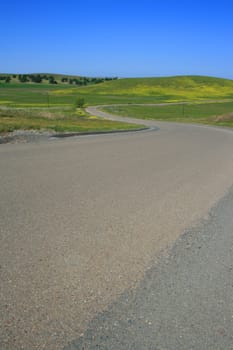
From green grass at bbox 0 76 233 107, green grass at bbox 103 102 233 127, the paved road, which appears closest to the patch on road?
the paved road

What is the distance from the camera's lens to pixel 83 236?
5.83 m

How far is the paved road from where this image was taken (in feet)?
11.9

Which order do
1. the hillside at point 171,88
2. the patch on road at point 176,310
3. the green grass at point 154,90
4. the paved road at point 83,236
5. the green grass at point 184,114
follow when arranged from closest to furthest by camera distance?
the patch on road at point 176,310, the paved road at point 83,236, the green grass at point 184,114, the green grass at point 154,90, the hillside at point 171,88

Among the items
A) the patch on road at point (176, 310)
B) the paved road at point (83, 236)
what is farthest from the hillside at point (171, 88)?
the patch on road at point (176, 310)

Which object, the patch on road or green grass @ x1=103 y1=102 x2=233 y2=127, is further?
green grass @ x1=103 y1=102 x2=233 y2=127

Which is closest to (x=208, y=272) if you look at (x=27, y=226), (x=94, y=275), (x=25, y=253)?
(x=94, y=275)

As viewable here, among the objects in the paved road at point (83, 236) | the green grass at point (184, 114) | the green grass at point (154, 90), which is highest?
the green grass at point (154, 90)

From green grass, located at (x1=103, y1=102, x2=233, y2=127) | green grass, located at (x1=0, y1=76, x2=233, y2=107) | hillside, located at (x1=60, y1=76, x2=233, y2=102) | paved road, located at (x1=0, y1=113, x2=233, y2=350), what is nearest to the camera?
paved road, located at (x1=0, y1=113, x2=233, y2=350)

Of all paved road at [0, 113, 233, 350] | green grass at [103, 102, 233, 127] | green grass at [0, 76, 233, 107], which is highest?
green grass at [0, 76, 233, 107]

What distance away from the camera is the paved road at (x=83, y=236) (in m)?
3.62

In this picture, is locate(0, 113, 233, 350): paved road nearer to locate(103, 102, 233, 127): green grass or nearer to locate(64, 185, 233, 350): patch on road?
locate(64, 185, 233, 350): patch on road

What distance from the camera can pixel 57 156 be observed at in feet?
48.0

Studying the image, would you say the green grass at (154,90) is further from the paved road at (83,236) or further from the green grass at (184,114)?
the paved road at (83,236)

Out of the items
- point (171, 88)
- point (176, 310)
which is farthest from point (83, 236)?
point (171, 88)
